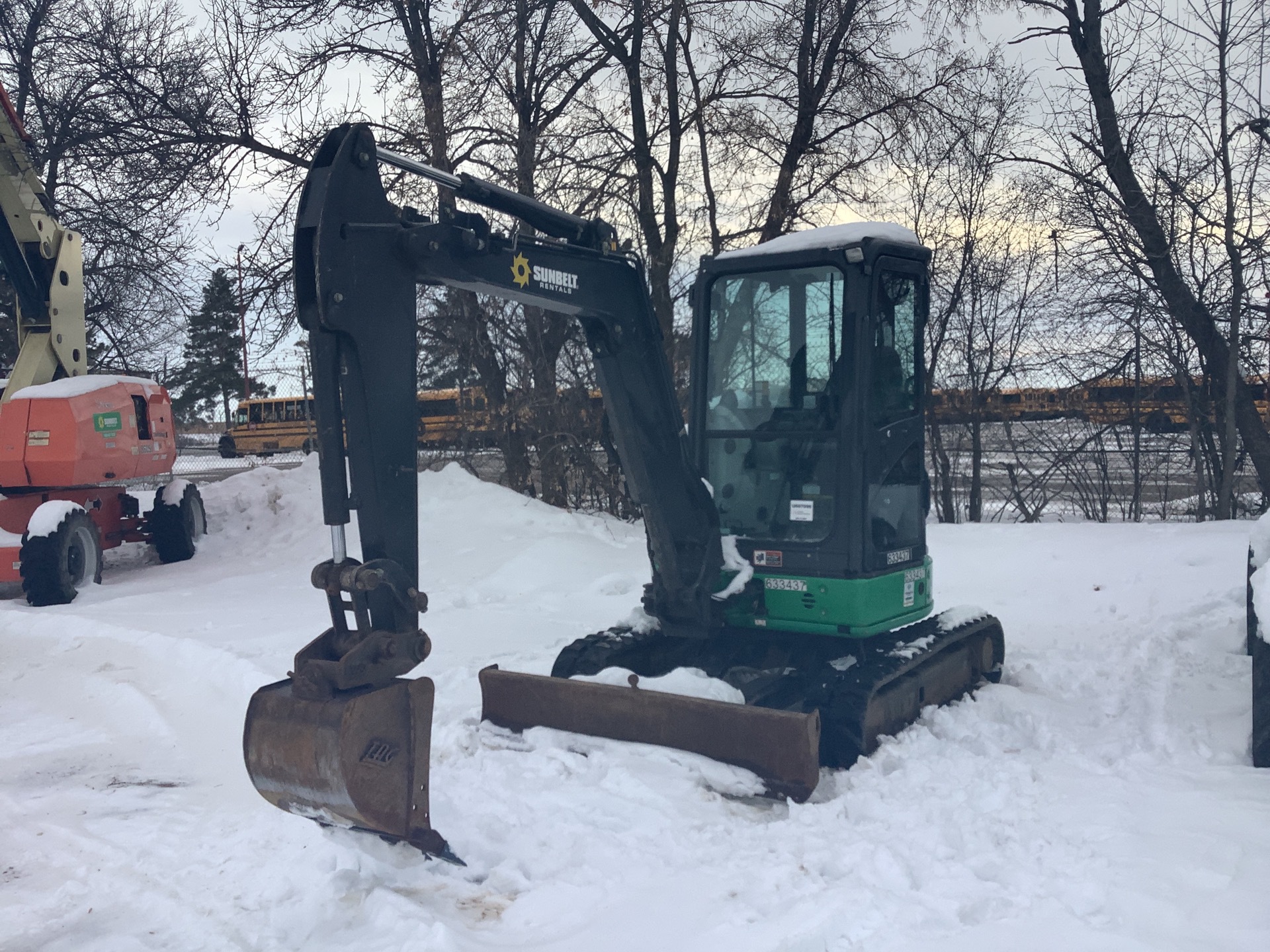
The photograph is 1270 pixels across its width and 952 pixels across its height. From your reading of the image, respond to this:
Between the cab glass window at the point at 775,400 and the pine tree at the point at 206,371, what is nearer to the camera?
the cab glass window at the point at 775,400

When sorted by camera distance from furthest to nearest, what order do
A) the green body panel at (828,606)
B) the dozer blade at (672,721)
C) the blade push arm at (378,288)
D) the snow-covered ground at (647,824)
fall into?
the green body panel at (828,606) < the dozer blade at (672,721) < the blade push arm at (378,288) < the snow-covered ground at (647,824)

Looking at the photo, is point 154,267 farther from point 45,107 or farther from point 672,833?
point 672,833

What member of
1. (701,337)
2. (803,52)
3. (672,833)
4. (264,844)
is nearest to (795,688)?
(672,833)

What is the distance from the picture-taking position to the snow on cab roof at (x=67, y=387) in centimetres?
1116

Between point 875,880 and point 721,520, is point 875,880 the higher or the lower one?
the lower one

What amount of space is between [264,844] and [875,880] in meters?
2.42

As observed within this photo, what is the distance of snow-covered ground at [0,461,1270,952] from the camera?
358 cm

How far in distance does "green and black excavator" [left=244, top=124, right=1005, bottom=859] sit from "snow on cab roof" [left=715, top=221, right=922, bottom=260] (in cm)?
2

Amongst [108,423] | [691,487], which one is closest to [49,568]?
[108,423]

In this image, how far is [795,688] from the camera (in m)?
5.75

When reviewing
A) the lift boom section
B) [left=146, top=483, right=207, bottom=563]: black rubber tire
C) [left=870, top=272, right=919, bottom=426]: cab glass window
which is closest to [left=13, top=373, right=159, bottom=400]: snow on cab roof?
the lift boom section

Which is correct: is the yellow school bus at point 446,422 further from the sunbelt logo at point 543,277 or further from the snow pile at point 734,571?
the snow pile at point 734,571

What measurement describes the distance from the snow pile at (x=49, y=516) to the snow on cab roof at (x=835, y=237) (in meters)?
7.65

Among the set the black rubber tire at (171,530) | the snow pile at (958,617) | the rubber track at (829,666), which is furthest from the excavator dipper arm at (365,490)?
the black rubber tire at (171,530)
